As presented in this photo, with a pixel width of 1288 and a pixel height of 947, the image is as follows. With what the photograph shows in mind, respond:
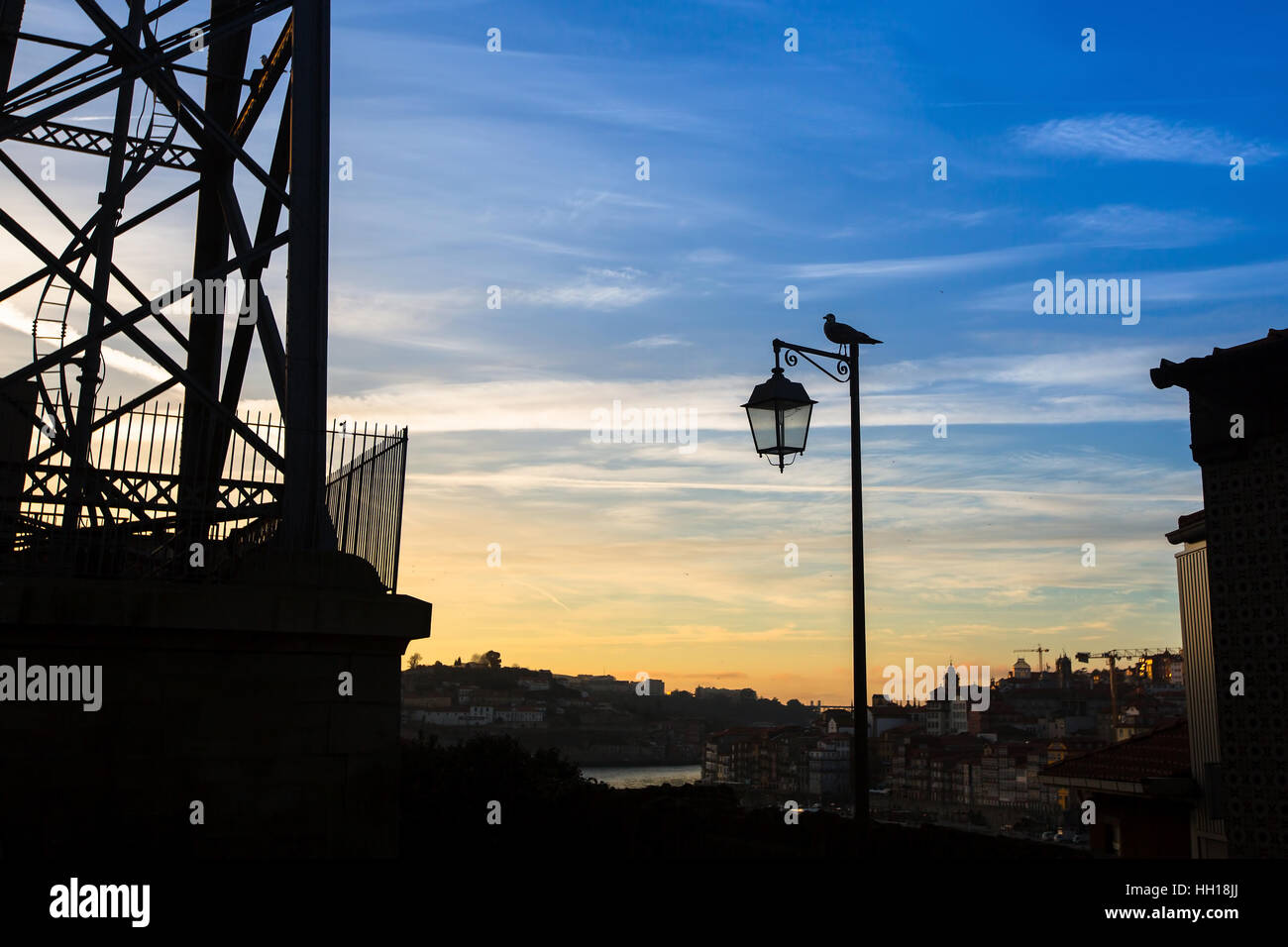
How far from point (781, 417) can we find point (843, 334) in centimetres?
91

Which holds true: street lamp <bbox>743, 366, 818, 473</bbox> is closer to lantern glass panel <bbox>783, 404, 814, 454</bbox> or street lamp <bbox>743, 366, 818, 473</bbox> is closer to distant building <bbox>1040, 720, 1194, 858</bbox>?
lantern glass panel <bbox>783, 404, 814, 454</bbox>

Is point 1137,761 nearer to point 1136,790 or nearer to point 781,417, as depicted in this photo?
point 1136,790

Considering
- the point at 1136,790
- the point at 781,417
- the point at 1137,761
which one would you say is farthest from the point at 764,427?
the point at 1137,761

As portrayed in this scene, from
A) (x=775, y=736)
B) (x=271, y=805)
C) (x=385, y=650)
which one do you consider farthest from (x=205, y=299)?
(x=775, y=736)

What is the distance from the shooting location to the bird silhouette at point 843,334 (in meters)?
9.25

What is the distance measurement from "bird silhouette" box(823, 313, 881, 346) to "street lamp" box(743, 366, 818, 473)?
528 millimetres

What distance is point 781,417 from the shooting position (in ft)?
30.4

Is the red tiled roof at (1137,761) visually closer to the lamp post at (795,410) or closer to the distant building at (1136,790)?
the distant building at (1136,790)

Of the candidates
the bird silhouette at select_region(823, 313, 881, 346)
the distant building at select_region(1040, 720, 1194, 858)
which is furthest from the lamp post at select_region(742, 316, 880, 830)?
the distant building at select_region(1040, 720, 1194, 858)

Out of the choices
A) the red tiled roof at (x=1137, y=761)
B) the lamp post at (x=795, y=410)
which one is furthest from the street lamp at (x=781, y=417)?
the red tiled roof at (x=1137, y=761)

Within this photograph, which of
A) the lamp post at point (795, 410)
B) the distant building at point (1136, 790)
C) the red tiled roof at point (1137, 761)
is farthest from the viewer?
the red tiled roof at point (1137, 761)

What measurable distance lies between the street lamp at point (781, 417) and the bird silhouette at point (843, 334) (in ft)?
1.73
